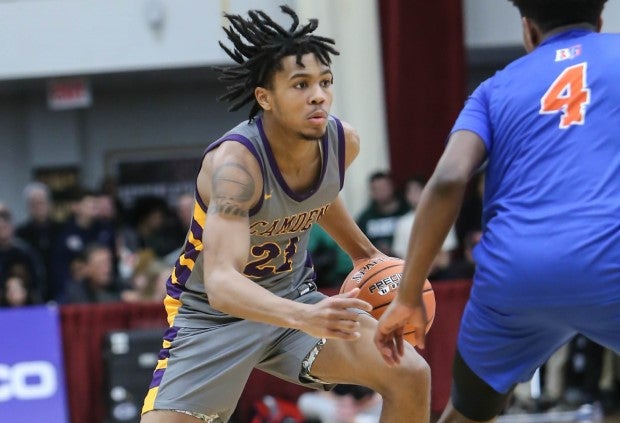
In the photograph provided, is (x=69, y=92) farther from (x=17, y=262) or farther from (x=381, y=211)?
(x=381, y=211)

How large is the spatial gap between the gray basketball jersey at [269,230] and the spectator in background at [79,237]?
5834 mm

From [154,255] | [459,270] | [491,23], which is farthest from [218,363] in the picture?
[491,23]

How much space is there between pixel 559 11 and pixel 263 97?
1332mm

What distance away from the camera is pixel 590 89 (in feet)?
13.0

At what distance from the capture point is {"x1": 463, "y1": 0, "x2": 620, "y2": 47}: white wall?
13867 millimetres

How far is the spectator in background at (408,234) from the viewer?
32.9ft

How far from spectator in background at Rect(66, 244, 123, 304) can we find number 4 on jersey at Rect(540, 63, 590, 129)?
21.3ft

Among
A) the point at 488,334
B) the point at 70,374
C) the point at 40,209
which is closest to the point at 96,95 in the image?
the point at 40,209

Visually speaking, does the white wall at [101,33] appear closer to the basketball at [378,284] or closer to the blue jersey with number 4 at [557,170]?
the basketball at [378,284]

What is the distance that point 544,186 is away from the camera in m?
3.99

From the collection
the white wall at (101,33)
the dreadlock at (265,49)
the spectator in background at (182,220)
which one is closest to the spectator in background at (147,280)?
the spectator in background at (182,220)

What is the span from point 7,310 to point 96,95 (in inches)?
281

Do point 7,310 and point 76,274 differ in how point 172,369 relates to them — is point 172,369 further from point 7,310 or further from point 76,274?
point 76,274

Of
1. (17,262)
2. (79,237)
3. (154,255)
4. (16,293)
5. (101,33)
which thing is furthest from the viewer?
(101,33)
